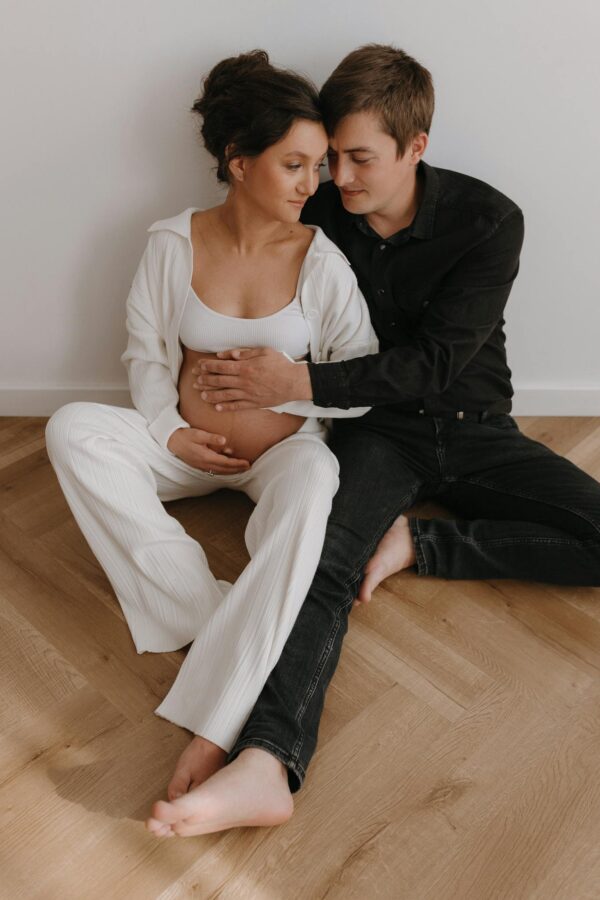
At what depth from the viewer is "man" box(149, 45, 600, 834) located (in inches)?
62.9

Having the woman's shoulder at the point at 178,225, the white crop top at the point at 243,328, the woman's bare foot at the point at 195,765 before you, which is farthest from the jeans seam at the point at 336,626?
the woman's shoulder at the point at 178,225

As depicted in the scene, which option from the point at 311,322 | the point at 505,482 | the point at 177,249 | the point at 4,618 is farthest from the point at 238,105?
the point at 4,618

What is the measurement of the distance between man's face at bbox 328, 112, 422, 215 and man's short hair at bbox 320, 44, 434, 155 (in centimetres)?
2

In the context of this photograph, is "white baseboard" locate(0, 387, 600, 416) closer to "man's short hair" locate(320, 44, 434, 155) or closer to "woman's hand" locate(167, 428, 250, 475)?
"woman's hand" locate(167, 428, 250, 475)

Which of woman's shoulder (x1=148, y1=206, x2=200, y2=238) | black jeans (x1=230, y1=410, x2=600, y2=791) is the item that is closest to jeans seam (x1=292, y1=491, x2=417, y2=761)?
black jeans (x1=230, y1=410, x2=600, y2=791)

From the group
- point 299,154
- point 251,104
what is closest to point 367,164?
point 299,154

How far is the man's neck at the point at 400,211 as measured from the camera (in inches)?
68.4

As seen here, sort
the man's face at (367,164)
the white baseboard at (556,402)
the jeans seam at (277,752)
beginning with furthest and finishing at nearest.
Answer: the white baseboard at (556,402) < the man's face at (367,164) < the jeans seam at (277,752)

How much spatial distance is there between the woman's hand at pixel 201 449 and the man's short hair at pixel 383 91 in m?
0.64

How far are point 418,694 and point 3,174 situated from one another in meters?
1.42

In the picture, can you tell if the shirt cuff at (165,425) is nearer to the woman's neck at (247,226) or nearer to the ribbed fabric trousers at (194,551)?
the ribbed fabric trousers at (194,551)

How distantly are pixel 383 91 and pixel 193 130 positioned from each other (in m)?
0.47

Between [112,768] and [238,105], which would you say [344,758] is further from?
[238,105]

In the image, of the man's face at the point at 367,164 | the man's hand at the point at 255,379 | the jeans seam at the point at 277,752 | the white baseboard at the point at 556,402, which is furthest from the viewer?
the white baseboard at the point at 556,402
